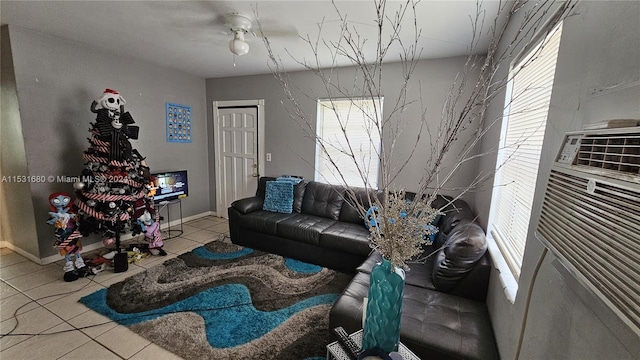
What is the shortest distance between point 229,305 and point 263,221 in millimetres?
1136

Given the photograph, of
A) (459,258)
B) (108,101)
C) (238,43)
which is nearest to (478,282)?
(459,258)

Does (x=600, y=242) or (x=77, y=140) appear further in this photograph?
(x=77, y=140)

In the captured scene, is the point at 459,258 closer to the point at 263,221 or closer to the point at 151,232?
the point at 263,221

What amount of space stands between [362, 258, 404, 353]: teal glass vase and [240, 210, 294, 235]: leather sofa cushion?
2162mm

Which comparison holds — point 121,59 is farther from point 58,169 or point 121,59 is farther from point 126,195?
point 126,195

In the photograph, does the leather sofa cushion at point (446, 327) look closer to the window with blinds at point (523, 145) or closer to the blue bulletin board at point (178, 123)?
the window with blinds at point (523, 145)

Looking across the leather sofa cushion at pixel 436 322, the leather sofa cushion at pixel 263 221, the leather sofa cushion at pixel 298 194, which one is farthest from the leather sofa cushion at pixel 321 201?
the leather sofa cushion at pixel 436 322

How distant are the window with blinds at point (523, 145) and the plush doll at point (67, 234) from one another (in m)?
3.50

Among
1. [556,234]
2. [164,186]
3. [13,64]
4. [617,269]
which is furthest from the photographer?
[164,186]

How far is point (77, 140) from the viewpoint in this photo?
2.83 meters

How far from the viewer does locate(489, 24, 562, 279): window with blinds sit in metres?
1.13

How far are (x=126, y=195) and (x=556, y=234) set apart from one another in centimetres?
332

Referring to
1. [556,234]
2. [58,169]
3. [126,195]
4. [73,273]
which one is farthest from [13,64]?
[556,234]

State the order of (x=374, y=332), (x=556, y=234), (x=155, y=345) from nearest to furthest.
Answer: (x=556, y=234) < (x=374, y=332) < (x=155, y=345)
